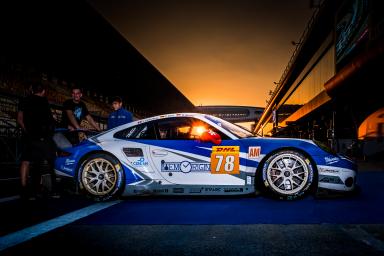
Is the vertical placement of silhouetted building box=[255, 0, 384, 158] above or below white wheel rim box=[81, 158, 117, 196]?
above

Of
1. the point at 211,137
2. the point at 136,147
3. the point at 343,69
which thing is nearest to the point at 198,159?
the point at 211,137

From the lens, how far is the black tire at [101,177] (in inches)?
195

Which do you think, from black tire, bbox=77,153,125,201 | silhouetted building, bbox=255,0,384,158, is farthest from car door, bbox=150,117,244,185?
silhouetted building, bbox=255,0,384,158

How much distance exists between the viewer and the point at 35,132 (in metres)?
5.27

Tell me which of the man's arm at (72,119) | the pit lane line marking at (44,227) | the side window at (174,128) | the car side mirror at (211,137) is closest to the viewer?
the pit lane line marking at (44,227)

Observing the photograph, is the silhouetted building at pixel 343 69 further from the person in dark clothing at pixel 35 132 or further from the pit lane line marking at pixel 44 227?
the pit lane line marking at pixel 44 227

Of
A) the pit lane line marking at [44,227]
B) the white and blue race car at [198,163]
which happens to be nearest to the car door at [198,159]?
the white and blue race car at [198,163]

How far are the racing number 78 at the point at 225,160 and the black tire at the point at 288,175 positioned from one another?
14.8 inches

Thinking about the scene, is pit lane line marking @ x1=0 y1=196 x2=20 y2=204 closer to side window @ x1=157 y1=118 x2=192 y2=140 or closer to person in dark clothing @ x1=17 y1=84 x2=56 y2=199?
person in dark clothing @ x1=17 y1=84 x2=56 y2=199

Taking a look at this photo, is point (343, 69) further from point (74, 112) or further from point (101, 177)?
point (101, 177)

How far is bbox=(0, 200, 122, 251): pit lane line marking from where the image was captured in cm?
288

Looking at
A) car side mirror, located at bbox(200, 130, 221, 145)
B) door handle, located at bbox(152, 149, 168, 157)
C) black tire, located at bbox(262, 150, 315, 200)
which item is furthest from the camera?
door handle, located at bbox(152, 149, 168, 157)

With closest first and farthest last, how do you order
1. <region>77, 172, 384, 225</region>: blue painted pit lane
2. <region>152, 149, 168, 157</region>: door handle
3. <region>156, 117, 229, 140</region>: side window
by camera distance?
1. <region>77, 172, 384, 225</region>: blue painted pit lane
2. <region>152, 149, 168, 157</region>: door handle
3. <region>156, 117, 229, 140</region>: side window

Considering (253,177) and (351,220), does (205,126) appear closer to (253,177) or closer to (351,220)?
(253,177)
